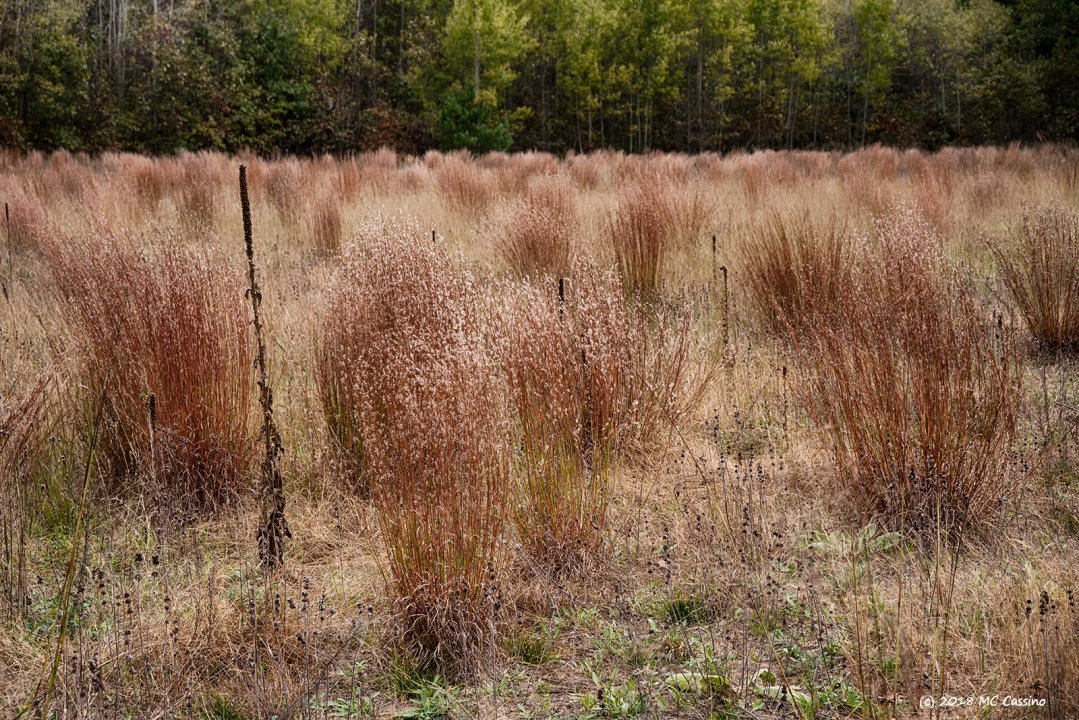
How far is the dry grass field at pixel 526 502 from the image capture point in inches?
82.6

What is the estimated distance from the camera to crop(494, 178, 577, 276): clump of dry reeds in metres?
6.05

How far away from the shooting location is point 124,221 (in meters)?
7.59

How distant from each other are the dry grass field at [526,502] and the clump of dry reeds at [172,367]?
0.01m

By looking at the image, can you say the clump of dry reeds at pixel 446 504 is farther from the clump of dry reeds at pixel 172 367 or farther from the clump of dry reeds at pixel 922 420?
the clump of dry reeds at pixel 922 420

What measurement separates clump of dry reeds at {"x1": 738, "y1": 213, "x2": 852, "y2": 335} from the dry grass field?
0.41m

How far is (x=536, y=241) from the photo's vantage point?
19.9 ft

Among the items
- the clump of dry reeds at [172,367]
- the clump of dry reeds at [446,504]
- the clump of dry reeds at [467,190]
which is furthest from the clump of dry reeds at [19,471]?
A: the clump of dry reeds at [467,190]

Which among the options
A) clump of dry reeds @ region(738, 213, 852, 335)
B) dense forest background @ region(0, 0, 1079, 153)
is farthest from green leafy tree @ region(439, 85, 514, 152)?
clump of dry reeds @ region(738, 213, 852, 335)

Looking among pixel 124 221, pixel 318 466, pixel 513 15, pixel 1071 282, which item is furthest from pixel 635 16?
pixel 318 466

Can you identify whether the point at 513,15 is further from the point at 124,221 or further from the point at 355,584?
the point at 355,584

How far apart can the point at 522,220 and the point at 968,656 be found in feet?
15.5

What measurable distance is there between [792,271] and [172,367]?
3.68 metres

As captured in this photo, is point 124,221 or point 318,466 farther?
point 124,221

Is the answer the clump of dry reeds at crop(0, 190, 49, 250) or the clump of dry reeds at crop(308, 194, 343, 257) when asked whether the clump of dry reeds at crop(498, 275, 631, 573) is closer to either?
the clump of dry reeds at crop(308, 194, 343, 257)
